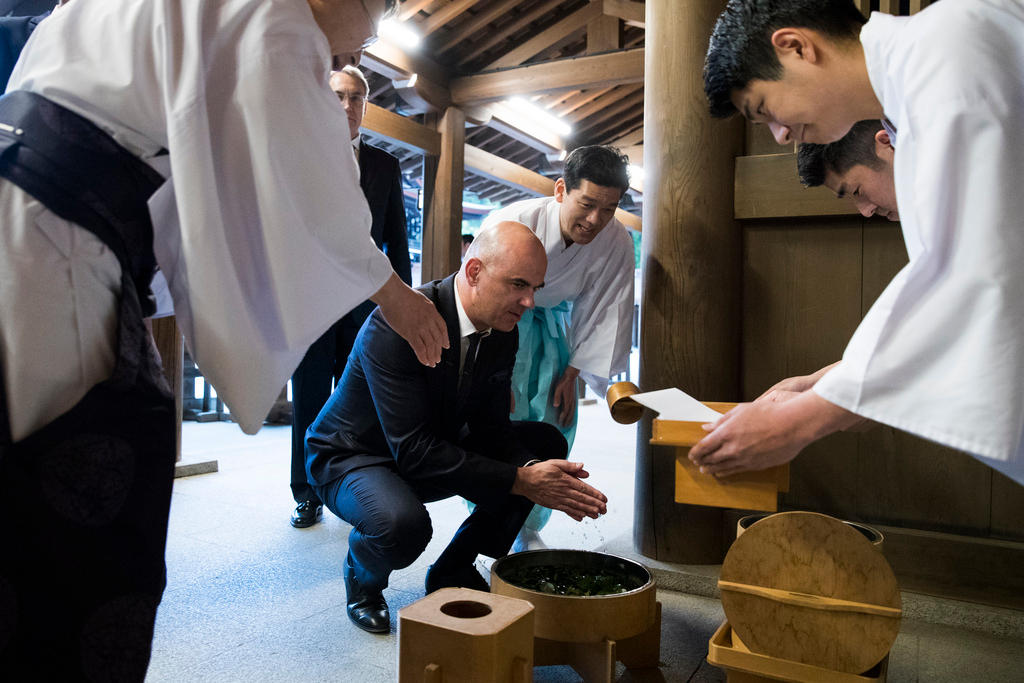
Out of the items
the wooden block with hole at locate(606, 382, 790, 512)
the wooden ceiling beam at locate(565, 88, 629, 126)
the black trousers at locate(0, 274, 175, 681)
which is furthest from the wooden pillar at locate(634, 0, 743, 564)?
the wooden ceiling beam at locate(565, 88, 629, 126)

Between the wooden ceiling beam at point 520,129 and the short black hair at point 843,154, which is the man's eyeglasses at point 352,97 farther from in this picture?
the wooden ceiling beam at point 520,129

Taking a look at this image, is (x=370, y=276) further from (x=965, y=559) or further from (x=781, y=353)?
(x=965, y=559)

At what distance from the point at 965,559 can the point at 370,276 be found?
2441 millimetres

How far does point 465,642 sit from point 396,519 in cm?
79

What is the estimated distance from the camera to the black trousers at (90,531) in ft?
3.68

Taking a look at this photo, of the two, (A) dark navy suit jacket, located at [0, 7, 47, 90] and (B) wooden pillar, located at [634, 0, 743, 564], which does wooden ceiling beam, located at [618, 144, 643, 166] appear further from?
(A) dark navy suit jacket, located at [0, 7, 47, 90]

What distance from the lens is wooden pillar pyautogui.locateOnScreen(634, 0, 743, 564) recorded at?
3.05 meters

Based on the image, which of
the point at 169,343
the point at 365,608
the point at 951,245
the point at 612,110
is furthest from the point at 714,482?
the point at 612,110

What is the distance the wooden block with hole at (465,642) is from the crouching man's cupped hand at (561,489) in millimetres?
567

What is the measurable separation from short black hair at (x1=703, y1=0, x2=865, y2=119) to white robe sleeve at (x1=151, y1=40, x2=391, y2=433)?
0.82m

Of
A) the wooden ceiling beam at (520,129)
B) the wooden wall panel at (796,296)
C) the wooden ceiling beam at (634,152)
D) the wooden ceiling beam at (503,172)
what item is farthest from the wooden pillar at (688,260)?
the wooden ceiling beam at (634,152)

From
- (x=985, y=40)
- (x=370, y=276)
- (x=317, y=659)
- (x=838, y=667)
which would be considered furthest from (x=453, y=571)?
(x=985, y=40)

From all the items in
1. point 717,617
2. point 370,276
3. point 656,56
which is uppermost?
point 656,56

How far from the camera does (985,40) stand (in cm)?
126
